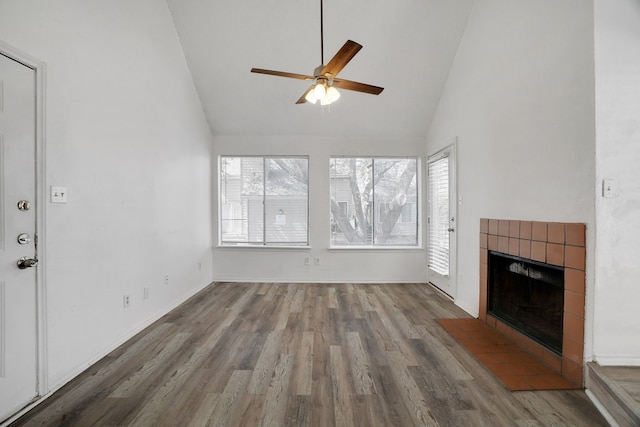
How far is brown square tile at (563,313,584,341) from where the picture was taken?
6.36 feet

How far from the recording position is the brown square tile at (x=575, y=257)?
1928 millimetres

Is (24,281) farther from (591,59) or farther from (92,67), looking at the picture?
(591,59)

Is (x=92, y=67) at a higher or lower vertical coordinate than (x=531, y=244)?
higher

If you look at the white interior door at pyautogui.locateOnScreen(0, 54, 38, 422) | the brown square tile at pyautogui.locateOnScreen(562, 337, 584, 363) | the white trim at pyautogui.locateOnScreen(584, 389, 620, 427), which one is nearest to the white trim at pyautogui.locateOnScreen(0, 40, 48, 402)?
the white interior door at pyautogui.locateOnScreen(0, 54, 38, 422)

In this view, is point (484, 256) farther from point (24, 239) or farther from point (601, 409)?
point (24, 239)

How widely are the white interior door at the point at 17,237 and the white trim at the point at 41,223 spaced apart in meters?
0.02

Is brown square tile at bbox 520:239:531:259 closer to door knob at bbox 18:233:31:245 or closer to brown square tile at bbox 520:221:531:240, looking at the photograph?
brown square tile at bbox 520:221:531:240

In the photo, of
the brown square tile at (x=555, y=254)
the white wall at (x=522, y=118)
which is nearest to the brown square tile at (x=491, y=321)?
the white wall at (x=522, y=118)

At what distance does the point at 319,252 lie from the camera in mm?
4746

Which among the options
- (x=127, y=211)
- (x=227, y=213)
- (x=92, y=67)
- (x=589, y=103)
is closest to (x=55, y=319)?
(x=127, y=211)

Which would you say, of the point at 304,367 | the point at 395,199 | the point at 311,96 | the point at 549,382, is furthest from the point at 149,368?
the point at 395,199

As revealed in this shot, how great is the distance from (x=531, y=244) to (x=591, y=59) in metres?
1.36

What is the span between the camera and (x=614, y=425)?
63.2 inches

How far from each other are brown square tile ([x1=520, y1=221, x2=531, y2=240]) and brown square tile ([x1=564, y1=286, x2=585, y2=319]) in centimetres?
53
